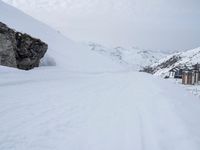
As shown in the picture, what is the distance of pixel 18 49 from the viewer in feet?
58.3

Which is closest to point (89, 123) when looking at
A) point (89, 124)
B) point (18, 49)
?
point (89, 124)

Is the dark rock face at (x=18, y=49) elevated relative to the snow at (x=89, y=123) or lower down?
elevated

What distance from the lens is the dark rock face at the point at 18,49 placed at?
15523mm

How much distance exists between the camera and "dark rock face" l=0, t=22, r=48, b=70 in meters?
15.5

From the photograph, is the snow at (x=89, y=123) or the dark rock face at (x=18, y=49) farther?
the dark rock face at (x=18, y=49)

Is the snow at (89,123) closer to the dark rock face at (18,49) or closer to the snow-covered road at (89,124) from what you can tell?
the snow-covered road at (89,124)

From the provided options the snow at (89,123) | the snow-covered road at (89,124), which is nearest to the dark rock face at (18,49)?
the snow at (89,123)

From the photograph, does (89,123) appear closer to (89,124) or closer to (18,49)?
(89,124)

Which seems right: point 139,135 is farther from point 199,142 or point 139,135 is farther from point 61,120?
point 61,120

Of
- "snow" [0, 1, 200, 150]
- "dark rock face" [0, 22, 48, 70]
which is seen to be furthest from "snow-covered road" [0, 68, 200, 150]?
"dark rock face" [0, 22, 48, 70]

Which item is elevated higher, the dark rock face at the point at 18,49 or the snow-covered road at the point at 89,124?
the dark rock face at the point at 18,49

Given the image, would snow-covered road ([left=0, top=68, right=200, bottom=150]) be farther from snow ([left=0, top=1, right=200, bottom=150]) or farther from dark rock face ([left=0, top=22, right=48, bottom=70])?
dark rock face ([left=0, top=22, right=48, bottom=70])

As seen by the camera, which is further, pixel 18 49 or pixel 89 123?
pixel 18 49

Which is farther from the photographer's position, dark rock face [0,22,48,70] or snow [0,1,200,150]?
dark rock face [0,22,48,70]
